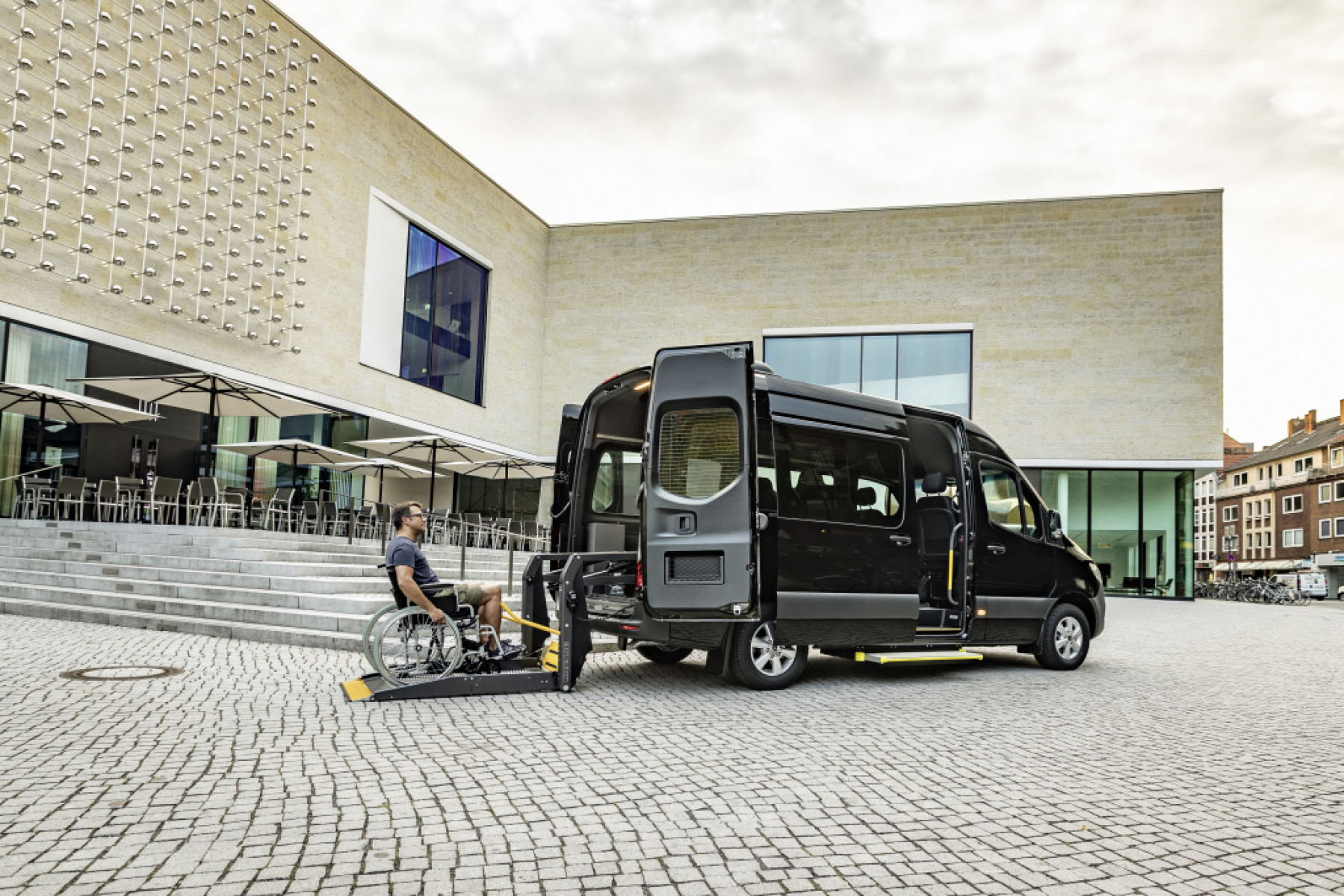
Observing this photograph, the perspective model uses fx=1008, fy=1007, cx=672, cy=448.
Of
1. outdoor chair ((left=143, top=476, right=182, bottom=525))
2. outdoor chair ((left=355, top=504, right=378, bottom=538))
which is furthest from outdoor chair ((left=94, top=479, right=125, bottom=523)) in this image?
outdoor chair ((left=355, top=504, right=378, bottom=538))

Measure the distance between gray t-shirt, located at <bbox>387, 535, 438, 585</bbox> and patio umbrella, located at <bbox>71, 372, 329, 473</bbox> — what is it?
9.81 meters

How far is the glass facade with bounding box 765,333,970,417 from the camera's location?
94.4ft

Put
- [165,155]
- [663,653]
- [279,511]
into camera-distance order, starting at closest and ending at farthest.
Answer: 1. [663,653]
2. [165,155]
3. [279,511]

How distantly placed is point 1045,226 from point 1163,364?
497 centimetres

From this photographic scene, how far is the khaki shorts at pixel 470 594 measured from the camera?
25.1 feet

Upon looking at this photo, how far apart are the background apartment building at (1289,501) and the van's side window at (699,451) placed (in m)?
67.4

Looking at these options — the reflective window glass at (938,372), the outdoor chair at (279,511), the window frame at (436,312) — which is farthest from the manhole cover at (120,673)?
the reflective window glass at (938,372)

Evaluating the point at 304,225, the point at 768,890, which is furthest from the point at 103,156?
the point at 768,890

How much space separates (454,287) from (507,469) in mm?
5974

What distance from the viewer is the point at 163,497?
17.7 metres

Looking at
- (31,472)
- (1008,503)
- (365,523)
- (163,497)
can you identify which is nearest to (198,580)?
(163,497)

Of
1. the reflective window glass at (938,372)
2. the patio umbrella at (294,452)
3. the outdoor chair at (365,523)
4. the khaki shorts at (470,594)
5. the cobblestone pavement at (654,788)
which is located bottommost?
the cobblestone pavement at (654,788)

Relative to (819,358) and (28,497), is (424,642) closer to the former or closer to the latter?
(28,497)

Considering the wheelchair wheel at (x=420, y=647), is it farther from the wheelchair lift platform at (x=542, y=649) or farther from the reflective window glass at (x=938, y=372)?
the reflective window glass at (x=938, y=372)
